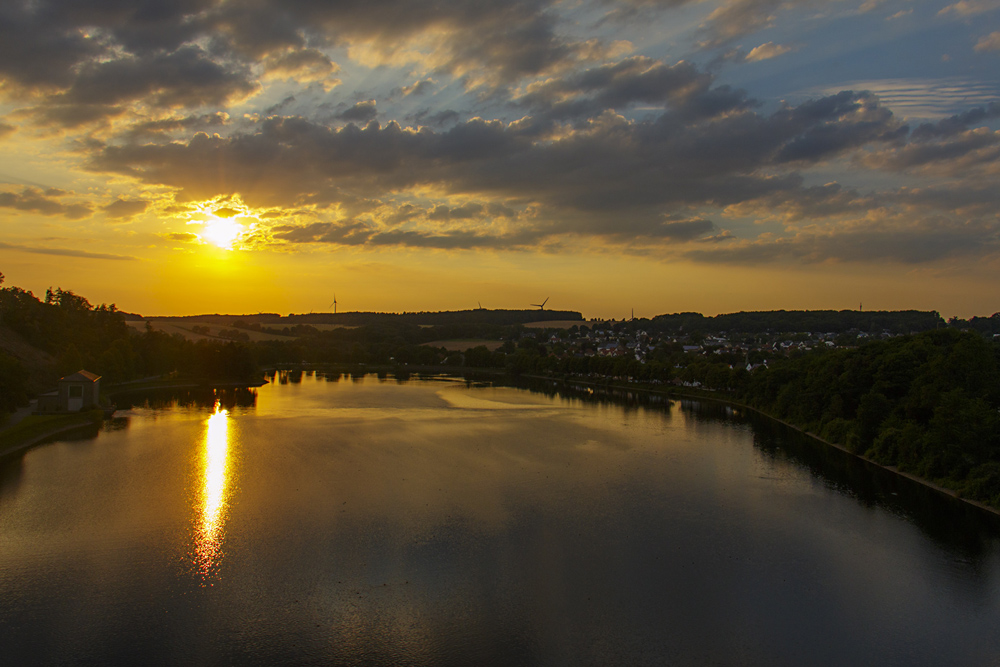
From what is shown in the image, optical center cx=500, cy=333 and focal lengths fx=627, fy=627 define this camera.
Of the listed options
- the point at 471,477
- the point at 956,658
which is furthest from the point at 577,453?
the point at 956,658

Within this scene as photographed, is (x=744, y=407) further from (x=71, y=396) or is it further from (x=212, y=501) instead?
(x=71, y=396)

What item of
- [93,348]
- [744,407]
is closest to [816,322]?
[744,407]

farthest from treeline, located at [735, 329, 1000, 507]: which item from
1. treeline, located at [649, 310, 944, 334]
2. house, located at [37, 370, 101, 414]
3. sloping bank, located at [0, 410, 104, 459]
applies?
treeline, located at [649, 310, 944, 334]

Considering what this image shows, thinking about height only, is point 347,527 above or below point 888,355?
below

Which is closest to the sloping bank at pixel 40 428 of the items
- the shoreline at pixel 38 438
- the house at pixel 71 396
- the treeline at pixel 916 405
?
the shoreline at pixel 38 438

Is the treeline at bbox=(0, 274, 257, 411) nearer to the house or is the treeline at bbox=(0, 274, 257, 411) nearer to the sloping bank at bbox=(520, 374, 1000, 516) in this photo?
the house

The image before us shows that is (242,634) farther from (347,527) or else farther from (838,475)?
(838,475)

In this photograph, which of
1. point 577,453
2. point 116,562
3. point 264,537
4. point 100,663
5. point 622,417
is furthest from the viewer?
point 622,417
